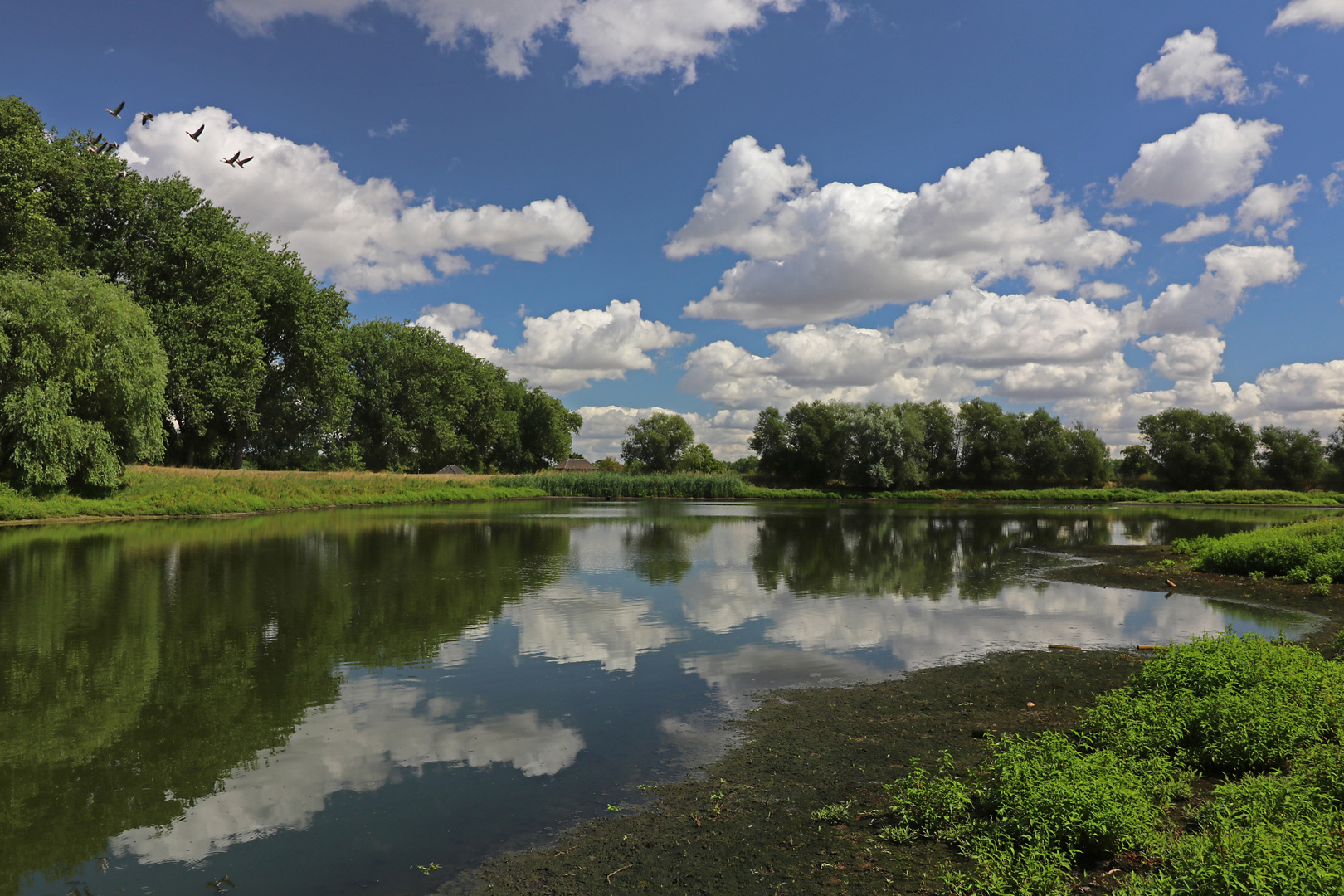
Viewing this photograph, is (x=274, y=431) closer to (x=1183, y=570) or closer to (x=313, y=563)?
(x=313, y=563)

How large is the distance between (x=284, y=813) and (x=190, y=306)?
47133 mm

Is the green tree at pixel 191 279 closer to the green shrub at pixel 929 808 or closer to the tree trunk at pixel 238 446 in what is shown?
the tree trunk at pixel 238 446

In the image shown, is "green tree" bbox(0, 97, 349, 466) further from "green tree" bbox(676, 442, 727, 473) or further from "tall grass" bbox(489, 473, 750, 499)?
"green tree" bbox(676, 442, 727, 473)

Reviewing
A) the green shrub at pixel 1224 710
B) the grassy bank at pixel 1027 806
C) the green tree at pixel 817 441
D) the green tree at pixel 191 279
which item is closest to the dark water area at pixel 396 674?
the grassy bank at pixel 1027 806

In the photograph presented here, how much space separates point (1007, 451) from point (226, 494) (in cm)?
7825

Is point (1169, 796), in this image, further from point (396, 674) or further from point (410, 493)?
point (410, 493)

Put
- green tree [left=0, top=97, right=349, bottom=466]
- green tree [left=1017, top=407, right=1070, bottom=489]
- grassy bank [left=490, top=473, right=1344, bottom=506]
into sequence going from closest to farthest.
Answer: green tree [left=0, top=97, right=349, bottom=466] < grassy bank [left=490, top=473, right=1344, bottom=506] < green tree [left=1017, top=407, right=1070, bottom=489]

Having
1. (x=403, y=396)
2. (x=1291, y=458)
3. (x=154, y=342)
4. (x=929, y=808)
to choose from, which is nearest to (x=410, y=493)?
(x=403, y=396)

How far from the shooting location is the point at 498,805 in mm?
6059

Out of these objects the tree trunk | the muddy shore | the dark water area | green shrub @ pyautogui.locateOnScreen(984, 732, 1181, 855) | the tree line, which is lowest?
the dark water area

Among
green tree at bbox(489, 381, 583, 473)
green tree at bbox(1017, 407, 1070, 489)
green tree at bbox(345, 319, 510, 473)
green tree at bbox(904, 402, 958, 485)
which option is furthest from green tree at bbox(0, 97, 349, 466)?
green tree at bbox(1017, 407, 1070, 489)

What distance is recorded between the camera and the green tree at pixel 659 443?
12131 centimetres

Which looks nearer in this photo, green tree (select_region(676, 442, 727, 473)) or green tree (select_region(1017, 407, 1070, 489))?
green tree (select_region(1017, 407, 1070, 489))

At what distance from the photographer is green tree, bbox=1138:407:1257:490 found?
76.3 metres
